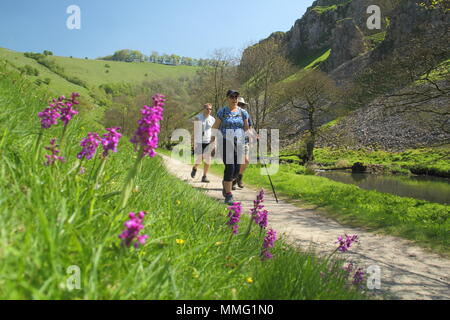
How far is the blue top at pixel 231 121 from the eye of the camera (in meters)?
8.34

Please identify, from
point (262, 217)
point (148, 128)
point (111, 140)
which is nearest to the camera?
point (148, 128)

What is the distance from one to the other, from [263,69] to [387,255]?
3220 centimetres

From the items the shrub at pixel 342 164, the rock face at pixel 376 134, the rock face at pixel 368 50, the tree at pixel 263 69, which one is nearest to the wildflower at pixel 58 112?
the rock face at pixel 368 50

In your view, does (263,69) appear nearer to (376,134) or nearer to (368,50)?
(376,134)

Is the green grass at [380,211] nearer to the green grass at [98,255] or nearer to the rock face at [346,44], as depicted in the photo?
the green grass at [98,255]

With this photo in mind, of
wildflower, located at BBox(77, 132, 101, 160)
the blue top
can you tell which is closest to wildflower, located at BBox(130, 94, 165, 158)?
wildflower, located at BBox(77, 132, 101, 160)

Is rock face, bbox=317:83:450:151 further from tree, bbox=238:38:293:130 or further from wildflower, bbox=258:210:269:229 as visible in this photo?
wildflower, bbox=258:210:269:229

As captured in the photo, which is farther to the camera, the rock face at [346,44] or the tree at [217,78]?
the rock face at [346,44]

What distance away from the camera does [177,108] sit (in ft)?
193

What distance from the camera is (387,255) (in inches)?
223

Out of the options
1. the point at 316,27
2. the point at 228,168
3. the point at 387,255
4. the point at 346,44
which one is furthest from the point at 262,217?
the point at 316,27
